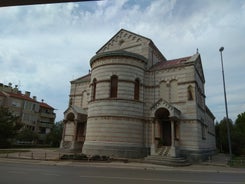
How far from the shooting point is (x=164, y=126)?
26422 millimetres

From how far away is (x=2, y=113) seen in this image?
121 feet

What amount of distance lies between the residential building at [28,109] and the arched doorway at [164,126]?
127 ft

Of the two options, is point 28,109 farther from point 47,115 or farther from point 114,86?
point 114,86

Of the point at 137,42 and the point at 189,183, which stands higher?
the point at 137,42

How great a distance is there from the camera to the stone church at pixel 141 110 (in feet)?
77.8

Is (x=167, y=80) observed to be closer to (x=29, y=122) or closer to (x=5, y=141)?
(x=5, y=141)

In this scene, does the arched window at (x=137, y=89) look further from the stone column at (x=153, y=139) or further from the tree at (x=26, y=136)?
the tree at (x=26, y=136)

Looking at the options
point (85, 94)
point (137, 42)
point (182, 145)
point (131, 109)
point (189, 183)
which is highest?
point (137, 42)

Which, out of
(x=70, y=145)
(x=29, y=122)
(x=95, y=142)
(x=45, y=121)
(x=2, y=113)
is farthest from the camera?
(x=45, y=121)

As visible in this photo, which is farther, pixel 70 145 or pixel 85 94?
pixel 85 94

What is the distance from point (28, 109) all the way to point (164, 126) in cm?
4403

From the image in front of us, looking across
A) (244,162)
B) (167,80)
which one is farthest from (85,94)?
(244,162)

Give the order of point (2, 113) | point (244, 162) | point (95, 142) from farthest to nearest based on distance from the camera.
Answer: point (2, 113)
point (95, 142)
point (244, 162)

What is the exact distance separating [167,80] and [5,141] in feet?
102
